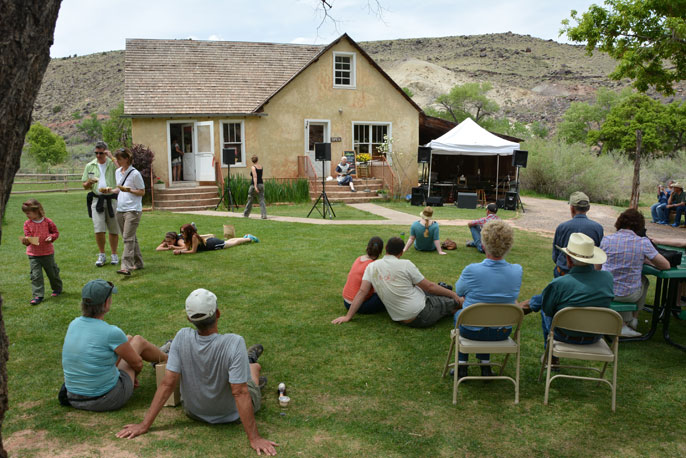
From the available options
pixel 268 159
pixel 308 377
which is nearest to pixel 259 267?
pixel 308 377

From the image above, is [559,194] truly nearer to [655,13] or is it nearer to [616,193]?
[616,193]

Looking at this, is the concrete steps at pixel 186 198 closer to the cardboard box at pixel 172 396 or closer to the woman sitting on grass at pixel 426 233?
the woman sitting on grass at pixel 426 233

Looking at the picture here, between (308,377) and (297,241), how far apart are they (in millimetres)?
6657

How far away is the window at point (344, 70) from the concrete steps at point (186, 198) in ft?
22.8

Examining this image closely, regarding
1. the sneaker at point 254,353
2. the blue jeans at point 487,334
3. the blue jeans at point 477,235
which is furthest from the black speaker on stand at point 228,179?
the blue jeans at point 487,334

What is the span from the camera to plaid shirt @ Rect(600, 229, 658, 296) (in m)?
5.15

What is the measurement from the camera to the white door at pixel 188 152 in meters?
20.2

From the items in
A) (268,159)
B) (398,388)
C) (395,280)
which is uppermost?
(268,159)

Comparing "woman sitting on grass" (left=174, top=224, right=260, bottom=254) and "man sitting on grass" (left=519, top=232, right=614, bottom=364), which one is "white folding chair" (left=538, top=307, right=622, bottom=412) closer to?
"man sitting on grass" (left=519, top=232, right=614, bottom=364)

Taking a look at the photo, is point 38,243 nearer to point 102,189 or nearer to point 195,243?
point 102,189

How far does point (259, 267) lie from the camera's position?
28.6 ft

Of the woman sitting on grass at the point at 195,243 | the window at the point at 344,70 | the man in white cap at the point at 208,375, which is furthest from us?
the window at the point at 344,70

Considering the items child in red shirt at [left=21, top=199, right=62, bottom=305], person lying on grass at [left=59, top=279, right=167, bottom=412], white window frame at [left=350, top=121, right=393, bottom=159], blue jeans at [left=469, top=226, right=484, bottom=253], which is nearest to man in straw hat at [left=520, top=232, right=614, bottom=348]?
person lying on grass at [left=59, top=279, right=167, bottom=412]

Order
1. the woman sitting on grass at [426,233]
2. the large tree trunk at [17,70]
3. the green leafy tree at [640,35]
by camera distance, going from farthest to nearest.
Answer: the green leafy tree at [640,35]
the woman sitting on grass at [426,233]
the large tree trunk at [17,70]
